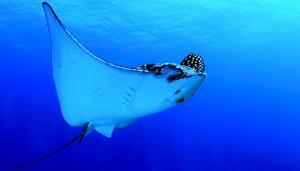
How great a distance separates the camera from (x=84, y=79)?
281 cm

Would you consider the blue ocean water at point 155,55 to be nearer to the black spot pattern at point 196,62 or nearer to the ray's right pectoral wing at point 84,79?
the black spot pattern at point 196,62

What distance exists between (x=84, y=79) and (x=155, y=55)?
70.7ft

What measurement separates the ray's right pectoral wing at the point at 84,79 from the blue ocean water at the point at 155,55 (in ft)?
41.3

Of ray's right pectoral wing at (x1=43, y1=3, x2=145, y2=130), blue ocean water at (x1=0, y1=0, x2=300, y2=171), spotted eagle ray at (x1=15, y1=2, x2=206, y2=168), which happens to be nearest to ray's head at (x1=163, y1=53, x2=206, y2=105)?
spotted eagle ray at (x1=15, y1=2, x2=206, y2=168)

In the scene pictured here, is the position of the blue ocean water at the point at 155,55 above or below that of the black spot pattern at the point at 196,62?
below

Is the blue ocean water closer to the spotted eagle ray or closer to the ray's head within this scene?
the spotted eagle ray

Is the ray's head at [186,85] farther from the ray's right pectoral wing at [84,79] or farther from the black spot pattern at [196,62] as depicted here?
the black spot pattern at [196,62]

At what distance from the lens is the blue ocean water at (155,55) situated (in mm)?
16016

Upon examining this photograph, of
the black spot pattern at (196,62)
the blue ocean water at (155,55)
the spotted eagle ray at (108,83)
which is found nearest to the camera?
the spotted eagle ray at (108,83)

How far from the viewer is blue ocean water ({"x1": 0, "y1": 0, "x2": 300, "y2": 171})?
52.5 ft

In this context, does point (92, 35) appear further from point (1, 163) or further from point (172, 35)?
point (1, 163)

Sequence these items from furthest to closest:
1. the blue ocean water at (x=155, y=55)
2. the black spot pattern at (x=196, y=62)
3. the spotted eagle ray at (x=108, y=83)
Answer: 1. the blue ocean water at (x=155, y=55)
2. the black spot pattern at (x=196, y=62)
3. the spotted eagle ray at (x=108, y=83)

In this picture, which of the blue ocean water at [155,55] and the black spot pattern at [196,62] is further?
the blue ocean water at [155,55]


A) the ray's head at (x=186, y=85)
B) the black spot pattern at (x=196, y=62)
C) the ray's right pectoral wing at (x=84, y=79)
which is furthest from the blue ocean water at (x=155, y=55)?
the ray's head at (x=186, y=85)
